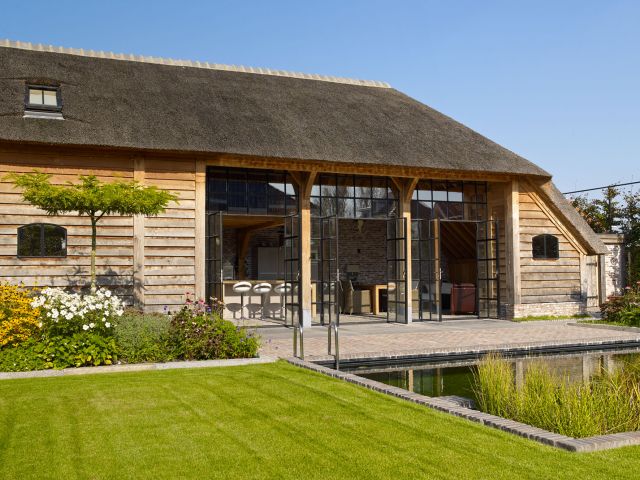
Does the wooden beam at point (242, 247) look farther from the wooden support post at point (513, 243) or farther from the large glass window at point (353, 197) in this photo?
the wooden support post at point (513, 243)

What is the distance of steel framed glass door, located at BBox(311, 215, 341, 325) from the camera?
14.6 m

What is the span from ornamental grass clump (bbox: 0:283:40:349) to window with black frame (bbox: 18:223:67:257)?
2847 mm

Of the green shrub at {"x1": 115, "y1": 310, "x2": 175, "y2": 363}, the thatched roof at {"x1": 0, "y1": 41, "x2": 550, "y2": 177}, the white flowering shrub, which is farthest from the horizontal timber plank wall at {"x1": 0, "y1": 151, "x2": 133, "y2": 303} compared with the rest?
the white flowering shrub

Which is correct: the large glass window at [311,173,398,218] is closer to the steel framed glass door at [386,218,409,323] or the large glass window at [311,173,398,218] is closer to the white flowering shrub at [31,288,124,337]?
the steel framed glass door at [386,218,409,323]

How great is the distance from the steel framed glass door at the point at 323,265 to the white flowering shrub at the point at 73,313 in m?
6.15

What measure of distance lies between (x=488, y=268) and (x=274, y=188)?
569 cm

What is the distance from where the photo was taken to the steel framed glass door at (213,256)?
1387 cm

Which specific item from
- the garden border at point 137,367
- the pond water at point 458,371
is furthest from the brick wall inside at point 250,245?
the pond water at point 458,371

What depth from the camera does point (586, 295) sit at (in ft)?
55.6

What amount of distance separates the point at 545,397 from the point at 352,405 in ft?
5.70

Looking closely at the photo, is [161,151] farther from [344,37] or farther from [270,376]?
[270,376]

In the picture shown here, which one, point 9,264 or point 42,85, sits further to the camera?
point 42,85

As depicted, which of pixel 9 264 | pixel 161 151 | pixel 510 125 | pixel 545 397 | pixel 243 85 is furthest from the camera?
pixel 510 125

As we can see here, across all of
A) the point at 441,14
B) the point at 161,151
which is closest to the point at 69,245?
the point at 161,151
